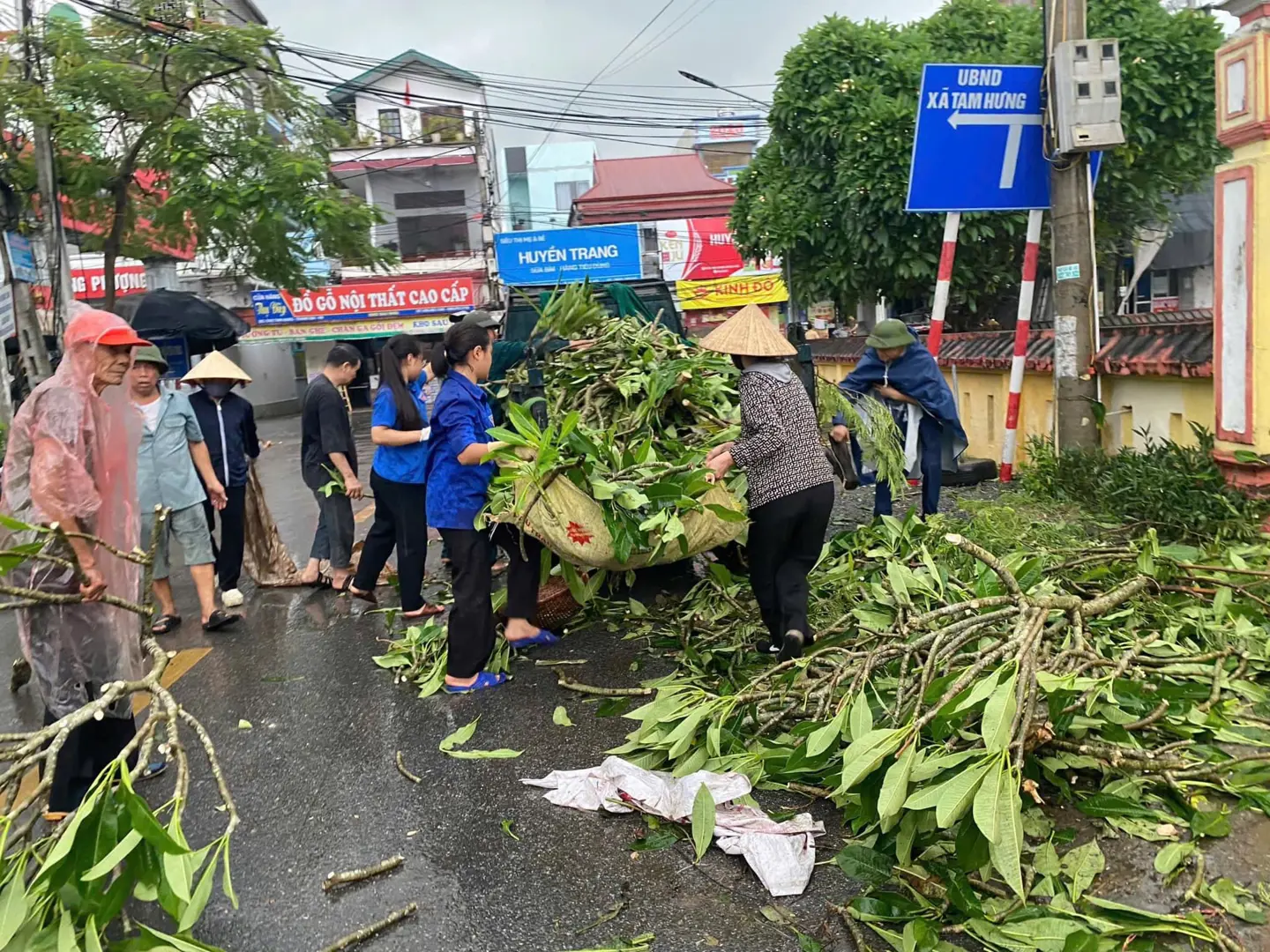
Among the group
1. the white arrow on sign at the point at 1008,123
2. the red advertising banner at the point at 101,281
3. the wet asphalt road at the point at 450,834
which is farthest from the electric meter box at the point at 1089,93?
the red advertising banner at the point at 101,281

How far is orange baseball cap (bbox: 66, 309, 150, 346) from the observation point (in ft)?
10.9

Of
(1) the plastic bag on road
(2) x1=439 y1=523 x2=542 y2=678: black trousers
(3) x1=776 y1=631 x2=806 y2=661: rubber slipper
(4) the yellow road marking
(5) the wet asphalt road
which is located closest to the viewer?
(5) the wet asphalt road

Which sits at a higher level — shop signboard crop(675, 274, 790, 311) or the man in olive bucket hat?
shop signboard crop(675, 274, 790, 311)

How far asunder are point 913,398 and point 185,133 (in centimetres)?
837

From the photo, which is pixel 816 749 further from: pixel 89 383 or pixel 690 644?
pixel 89 383

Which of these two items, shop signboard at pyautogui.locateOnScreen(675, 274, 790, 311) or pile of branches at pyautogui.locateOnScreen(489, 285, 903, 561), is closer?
pile of branches at pyautogui.locateOnScreen(489, 285, 903, 561)

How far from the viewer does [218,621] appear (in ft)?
19.4

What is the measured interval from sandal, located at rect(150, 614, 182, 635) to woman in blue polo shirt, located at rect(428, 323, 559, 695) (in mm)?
2503

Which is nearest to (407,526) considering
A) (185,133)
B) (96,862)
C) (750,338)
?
(750,338)

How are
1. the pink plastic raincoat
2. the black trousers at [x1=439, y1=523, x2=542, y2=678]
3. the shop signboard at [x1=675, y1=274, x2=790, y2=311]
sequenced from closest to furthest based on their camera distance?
the pink plastic raincoat, the black trousers at [x1=439, y1=523, x2=542, y2=678], the shop signboard at [x1=675, y1=274, x2=790, y2=311]

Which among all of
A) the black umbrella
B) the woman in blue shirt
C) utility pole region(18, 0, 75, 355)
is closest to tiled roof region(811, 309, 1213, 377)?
the woman in blue shirt

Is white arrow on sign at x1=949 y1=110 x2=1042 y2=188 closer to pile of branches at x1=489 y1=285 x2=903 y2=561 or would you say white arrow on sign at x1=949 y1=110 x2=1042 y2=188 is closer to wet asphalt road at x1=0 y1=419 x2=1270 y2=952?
pile of branches at x1=489 y1=285 x2=903 y2=561

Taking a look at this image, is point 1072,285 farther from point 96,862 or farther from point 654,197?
point 654,197

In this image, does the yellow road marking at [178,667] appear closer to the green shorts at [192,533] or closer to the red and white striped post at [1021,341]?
the green shorts at [192,533]
